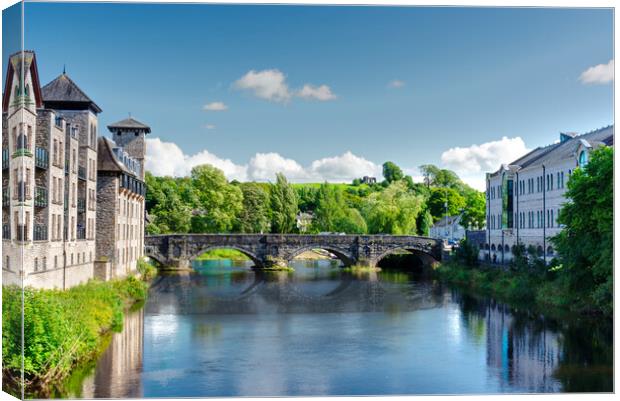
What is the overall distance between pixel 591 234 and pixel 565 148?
1447 cm

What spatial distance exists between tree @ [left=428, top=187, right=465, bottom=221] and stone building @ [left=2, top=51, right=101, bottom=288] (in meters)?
56.5

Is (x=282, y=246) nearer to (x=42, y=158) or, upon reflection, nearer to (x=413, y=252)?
(x=413, y=252)

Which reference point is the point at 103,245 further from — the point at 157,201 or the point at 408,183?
the point at 408,183

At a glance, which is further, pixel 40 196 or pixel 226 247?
pixel 226 247

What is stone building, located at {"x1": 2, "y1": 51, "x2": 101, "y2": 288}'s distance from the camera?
17781 mm

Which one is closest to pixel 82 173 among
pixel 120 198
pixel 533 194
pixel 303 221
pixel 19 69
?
pixel 120 198

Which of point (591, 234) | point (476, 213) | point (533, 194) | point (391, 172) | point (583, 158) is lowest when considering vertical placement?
point (591, 234)

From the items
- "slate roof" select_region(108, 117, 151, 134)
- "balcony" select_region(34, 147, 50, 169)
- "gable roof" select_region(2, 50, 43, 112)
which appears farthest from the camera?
"slate roof" select_region(108, 117, 151, 134)

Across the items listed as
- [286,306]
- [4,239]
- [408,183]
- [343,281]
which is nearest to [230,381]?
[4,239]

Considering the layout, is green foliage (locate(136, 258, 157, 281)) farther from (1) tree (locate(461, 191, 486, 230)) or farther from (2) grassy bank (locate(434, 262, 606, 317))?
(1) tree (locate(461, 191, 486, 230))

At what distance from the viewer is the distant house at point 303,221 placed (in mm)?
72625

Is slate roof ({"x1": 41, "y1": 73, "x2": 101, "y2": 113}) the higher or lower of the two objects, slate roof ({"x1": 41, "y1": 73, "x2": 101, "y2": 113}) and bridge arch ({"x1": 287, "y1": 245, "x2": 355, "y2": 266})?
the higher

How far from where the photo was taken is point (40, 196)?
82.1 ft

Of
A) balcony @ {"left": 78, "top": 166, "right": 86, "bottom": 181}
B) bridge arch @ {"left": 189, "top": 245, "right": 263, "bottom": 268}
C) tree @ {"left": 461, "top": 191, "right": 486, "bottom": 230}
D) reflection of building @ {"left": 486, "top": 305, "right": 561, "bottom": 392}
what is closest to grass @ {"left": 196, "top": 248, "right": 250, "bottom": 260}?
bridge arch @ {"left": 189, "top": 245, "right": 263, "bottom": 268}
